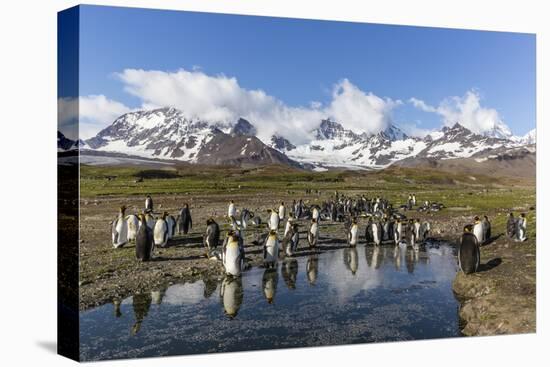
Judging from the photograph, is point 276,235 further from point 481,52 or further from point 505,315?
point 481,52

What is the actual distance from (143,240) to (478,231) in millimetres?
5538

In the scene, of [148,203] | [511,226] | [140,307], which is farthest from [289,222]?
[511,226]

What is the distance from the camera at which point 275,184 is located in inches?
408

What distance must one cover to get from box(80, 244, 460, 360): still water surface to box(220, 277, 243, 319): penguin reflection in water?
0.01 metres

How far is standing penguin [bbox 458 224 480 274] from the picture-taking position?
11.0 meters

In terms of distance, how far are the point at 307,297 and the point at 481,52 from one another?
194 inches

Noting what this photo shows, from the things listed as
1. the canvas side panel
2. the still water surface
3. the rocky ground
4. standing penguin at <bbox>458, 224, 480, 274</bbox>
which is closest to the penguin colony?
standing penguin at <bbox>458, 224, 480, 274</bbox>

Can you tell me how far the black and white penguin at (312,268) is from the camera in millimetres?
10242

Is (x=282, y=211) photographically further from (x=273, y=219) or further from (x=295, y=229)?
(x=295, y=229)

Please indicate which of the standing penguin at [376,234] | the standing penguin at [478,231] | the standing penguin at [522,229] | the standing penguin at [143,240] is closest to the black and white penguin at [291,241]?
the standing penguin at [376,234]

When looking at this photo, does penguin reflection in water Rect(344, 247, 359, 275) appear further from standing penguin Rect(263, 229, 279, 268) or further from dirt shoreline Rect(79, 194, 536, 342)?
standing penguin Rect(263, 229, 279, 268)

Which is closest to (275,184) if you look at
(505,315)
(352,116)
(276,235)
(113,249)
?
(276,235)

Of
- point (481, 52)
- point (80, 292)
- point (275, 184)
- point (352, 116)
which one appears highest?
point (481, 52)

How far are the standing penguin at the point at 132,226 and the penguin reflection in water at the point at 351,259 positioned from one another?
332 centimetres
